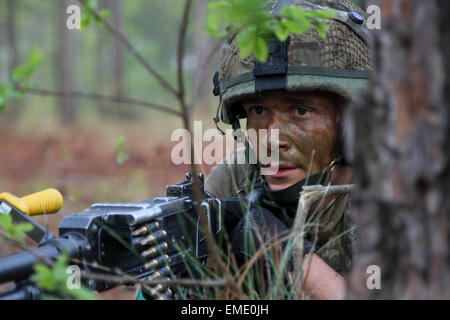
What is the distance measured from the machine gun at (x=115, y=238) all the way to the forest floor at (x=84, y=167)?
73.6 inches

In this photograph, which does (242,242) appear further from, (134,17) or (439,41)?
(134,17)

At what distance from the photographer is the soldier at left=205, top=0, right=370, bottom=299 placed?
126 inches

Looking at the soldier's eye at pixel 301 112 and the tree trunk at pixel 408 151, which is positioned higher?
the soldier's eye at pixel 301 112

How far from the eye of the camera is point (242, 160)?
3.97 m

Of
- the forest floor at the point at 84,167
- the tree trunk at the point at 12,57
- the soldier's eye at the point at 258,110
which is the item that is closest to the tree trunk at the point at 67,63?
the forest floor at the point at 84,167

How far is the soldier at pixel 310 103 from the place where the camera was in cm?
320

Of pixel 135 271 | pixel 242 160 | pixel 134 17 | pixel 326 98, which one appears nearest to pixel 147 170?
pixel 242 160

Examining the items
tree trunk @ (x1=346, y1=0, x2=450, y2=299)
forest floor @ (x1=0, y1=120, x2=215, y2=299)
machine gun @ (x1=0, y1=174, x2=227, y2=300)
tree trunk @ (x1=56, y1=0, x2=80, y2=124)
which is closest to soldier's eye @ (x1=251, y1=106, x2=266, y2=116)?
machine gun @ (x1=0, y1=174, x2=227, y2=300)

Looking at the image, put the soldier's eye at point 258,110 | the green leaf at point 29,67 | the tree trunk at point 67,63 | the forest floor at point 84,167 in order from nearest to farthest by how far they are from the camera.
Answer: the green leaf at point 29,67, the soldier's eye at point 258,110, the forest floor at point 84,167, the tree trunk at point 67,63

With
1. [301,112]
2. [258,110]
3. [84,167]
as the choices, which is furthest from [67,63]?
[301,112]

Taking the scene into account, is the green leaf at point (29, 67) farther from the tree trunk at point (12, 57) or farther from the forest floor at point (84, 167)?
the tree trunk at point (12, 57)

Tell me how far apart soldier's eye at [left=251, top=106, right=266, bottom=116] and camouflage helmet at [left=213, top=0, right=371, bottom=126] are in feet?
0.33

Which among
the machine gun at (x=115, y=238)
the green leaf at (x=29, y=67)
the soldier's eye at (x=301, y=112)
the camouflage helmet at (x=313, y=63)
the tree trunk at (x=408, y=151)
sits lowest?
the machine gun at (x=115, y=238)

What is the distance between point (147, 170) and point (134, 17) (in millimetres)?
22692
